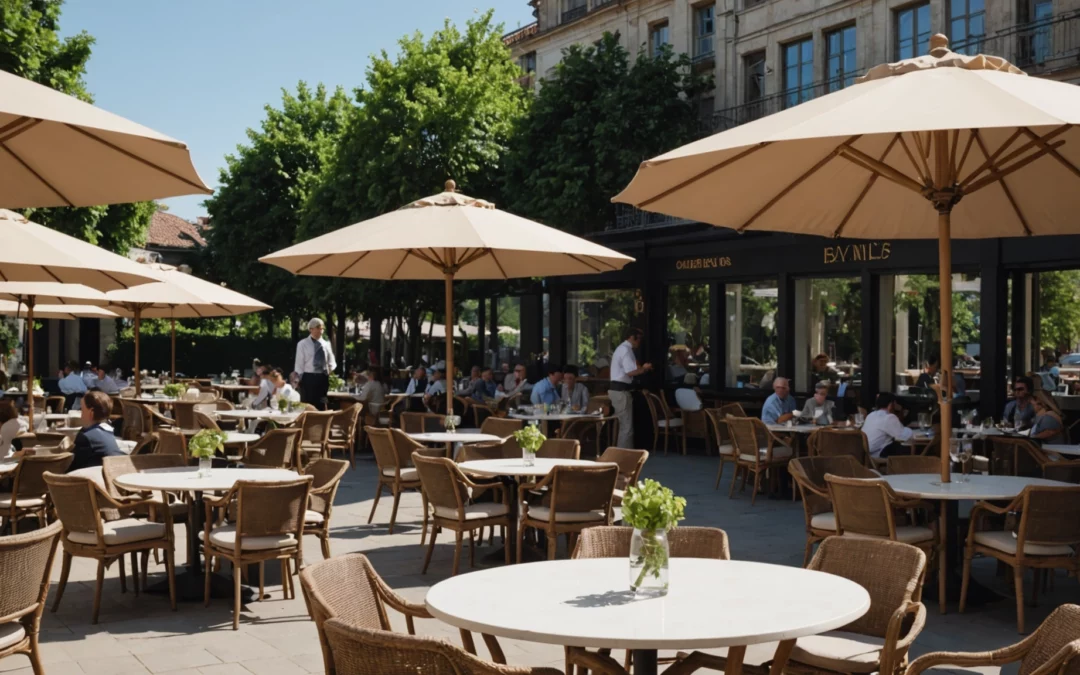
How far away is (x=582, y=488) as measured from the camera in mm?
7957

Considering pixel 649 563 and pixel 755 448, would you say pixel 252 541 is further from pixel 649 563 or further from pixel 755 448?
pixel 755 448

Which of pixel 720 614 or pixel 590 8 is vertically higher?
pixel 590 8

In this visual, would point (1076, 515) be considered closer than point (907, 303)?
Yes

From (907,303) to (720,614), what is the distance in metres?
13.8

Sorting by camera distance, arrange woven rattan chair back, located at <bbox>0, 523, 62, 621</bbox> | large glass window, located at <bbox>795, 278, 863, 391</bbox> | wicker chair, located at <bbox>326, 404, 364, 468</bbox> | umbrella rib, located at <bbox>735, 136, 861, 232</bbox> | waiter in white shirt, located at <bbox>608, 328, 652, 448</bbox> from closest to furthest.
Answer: woven rattan chair back, located at <bbox>0, 523, 62, 621</bbox> → umbrella rib, located at <bbox>735, 136, 861, 232</bbox> → wicker chair, located at <bbox>326, 404, 364, 468</bbox> → waiter in white shirt, located at <bbox>608, 328, 652, 448</bbox> → large glass window, located at <bbox>795, 278, 863, 391</bbox>

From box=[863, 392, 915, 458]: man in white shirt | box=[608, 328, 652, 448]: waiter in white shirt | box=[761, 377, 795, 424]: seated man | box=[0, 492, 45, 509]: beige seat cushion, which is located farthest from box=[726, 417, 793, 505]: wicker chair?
box=[0, 492, 45, 509]: beige seat cushion

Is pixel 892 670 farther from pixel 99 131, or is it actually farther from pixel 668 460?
pixel 668 460

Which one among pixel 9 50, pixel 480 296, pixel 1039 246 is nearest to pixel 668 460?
pixel 1039 246

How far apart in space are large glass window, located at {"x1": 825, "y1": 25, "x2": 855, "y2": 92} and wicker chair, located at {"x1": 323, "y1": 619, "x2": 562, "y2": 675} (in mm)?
21596

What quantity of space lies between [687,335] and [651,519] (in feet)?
51.8

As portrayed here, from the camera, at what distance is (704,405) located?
1903cm

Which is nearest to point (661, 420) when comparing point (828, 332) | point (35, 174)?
point (828, 332)

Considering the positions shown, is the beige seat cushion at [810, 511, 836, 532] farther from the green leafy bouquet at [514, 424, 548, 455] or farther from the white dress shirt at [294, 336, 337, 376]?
the white dress shirt at [294, 336, 337, 376]

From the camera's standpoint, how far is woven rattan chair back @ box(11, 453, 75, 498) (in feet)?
28.0
